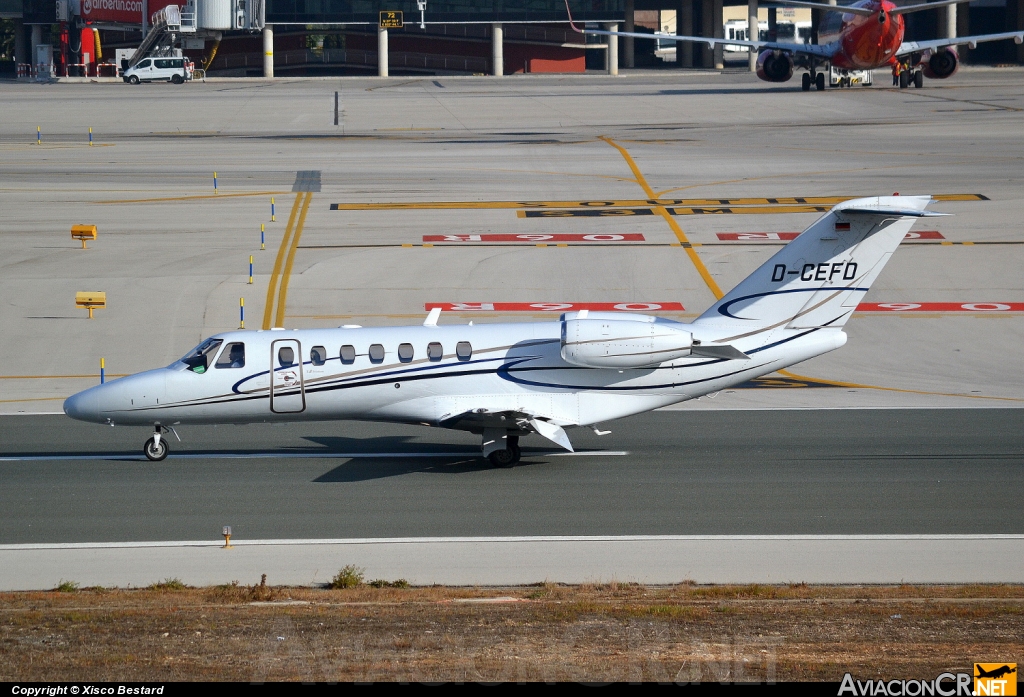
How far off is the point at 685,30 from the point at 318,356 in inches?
4824

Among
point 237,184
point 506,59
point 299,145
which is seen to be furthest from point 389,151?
point 506,59

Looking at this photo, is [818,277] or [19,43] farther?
[19,43]

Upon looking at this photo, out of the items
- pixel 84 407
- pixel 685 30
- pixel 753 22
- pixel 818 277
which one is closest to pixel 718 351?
pixel 818 277

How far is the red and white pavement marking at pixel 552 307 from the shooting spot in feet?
112

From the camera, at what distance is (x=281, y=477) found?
845 inches

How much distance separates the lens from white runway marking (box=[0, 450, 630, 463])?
2273 cm

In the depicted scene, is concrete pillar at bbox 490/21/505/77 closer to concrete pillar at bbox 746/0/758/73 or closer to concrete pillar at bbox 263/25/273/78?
concrete pillar at bbox 263/25/273/78

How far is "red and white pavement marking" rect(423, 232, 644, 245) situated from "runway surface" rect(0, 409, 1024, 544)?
17.6 meters

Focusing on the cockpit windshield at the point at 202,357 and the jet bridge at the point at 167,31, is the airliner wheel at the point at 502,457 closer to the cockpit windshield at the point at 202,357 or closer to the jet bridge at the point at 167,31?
the cockpit windshield at the point at 202,357

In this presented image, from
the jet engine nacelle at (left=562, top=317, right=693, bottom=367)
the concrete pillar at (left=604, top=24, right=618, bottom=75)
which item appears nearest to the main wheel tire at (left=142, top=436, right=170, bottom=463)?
the jet engine nacelle at (left=562, top=317, right=693, bottom=367)

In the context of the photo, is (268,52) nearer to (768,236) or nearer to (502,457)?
(768,236)

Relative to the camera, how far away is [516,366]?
2152cm

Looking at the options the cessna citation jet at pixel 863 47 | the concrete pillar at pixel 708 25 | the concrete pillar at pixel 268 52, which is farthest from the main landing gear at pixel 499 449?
the concrete pillar at pixel 708 25

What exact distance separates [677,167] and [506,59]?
7356cm
